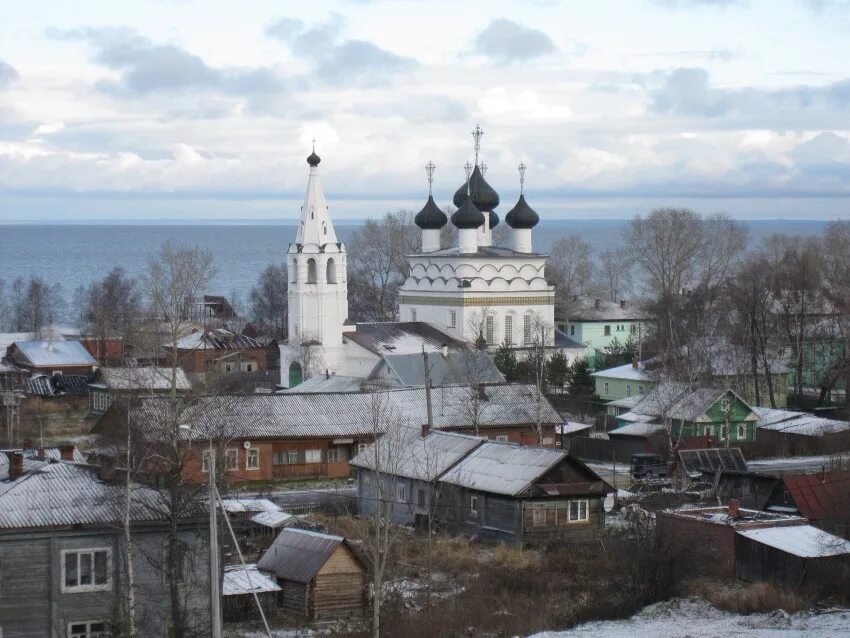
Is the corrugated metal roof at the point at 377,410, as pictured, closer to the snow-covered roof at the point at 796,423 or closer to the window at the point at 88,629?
the snow-covered roof at the point at 796,423

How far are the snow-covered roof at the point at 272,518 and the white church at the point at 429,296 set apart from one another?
1307 centimetres

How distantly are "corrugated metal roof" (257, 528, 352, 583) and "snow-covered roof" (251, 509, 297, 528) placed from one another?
2.53m

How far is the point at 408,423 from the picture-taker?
3108cm

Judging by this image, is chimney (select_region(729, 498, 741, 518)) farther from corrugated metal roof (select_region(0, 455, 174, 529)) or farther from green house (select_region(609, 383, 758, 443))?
green house (select_region(609, 383, 758, 443))

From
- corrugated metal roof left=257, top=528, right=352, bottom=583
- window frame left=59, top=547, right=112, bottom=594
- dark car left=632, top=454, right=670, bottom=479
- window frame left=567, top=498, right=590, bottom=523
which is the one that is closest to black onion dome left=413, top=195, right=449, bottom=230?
dark car left=632, top=454, right=670, bottom=479

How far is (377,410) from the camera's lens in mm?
29734

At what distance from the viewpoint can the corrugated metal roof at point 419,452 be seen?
85.2 feet

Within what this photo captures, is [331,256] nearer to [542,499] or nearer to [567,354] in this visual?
[567,354]

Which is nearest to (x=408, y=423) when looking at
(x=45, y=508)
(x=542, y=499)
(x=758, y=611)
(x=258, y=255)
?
(x=542, y=499)

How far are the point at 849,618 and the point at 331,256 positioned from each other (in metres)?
27.4

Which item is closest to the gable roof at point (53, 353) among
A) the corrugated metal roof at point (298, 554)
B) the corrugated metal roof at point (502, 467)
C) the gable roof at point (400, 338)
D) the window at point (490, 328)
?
the gable roof at point (400, 338)

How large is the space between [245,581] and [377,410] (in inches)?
397

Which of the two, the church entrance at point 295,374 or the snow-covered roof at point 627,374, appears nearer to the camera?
the snow-covered roof at point 627,374

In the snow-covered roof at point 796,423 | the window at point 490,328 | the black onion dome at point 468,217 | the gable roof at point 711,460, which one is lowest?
the gable roof at point 711,460
